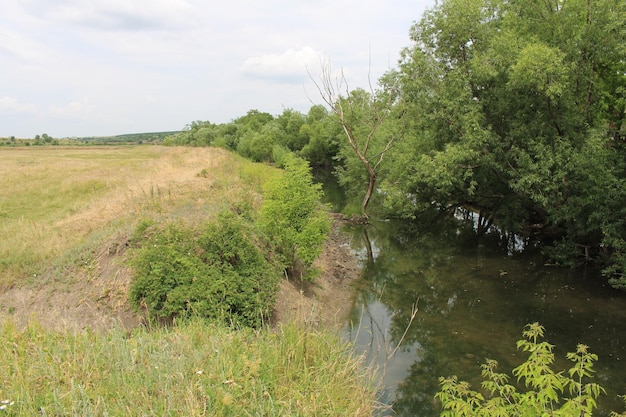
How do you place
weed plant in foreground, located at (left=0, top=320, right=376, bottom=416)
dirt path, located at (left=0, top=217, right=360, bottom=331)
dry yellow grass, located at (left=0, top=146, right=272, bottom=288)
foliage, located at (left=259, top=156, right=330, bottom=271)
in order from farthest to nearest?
foliage, located at (left=259, top=156, right=330, bottom=271) → dry yellow grass, located at (left=0, top=146, right=272, bottom=288) → dirt path, located at (left=0, top=217, right=360, bottom=331) → weed plant in foreground, located at (left=0, top=320, right=376, bottom=416)

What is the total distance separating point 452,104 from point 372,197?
10.9 metres

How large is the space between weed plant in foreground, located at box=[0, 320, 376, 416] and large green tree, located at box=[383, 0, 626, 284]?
11.9 meters

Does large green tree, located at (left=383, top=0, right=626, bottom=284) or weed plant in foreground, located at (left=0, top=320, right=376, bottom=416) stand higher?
large green tree, located at (left=383, top=0, right=626, bottom=284)

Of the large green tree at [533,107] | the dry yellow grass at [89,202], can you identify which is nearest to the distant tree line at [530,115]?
the large green tree at [533,107]

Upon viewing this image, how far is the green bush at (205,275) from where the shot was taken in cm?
877

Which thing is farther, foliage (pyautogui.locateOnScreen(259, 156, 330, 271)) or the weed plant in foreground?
foliage (pyautogui.locateOnScreen(259, 156, 330, 271))

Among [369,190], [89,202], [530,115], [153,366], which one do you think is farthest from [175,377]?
[369,190]

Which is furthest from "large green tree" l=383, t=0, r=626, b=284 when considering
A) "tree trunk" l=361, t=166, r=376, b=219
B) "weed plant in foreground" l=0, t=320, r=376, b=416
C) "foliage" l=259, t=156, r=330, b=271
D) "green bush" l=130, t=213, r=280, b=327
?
"weed plant in foreground" l=0, t=320, r=376, b=416

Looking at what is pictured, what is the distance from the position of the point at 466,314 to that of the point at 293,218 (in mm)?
5920

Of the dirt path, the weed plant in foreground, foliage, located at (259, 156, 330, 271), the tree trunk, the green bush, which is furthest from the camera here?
the tree trunk

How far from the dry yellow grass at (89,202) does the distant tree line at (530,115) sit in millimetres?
8637

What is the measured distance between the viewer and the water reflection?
9117 mm

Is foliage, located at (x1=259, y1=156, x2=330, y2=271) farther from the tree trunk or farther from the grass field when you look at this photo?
the tree trunk

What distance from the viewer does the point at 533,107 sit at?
1600cm
